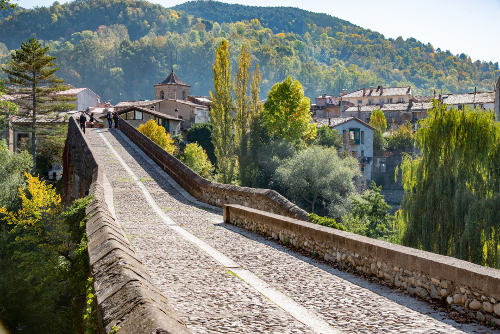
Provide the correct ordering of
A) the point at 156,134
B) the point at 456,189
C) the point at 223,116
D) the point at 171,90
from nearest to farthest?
1. the point at 456,189
2. the point at 156,134
3. the point at 223,116
4. the point at 171,90

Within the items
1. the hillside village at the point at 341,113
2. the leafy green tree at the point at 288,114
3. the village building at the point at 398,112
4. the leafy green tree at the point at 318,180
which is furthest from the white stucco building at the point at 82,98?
the leafy green tree at the point at 318,180

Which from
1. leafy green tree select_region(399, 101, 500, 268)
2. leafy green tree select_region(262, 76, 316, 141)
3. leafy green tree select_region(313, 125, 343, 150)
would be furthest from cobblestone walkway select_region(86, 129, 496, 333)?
leafy green tree select_region(313, 125, 343, 150)

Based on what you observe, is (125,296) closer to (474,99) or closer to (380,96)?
(474,99)

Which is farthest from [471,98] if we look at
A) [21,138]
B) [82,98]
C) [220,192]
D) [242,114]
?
[220,192]

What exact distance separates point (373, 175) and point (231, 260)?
5512 centimetres

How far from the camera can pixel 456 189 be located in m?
15.7

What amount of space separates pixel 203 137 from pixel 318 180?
21252 mm

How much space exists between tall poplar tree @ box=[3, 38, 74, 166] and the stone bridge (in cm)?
3642

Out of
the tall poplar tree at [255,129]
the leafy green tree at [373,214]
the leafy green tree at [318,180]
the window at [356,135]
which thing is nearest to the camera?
the leafy green tree at [373,214]

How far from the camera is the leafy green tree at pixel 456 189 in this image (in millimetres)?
Result: 14680

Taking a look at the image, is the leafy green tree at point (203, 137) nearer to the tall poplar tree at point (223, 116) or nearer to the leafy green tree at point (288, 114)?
the leafy green tree at point (288, 114)

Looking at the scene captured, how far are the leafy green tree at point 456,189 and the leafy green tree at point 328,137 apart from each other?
35.3 m

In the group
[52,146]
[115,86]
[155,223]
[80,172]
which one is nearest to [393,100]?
[52,146]

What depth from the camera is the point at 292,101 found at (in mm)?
50344
